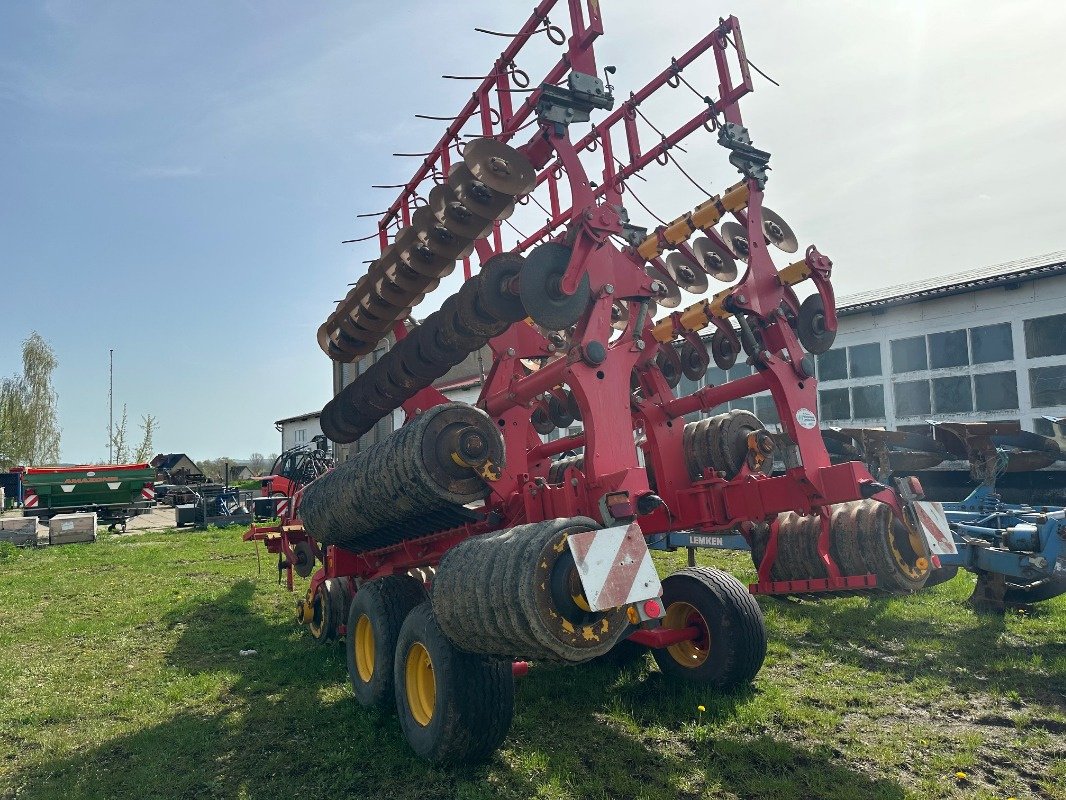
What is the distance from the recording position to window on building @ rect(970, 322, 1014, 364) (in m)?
14.5

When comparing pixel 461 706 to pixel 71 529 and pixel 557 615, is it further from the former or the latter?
pixel 71 529

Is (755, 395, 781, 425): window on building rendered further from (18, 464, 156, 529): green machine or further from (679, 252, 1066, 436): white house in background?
(18, 464, 156, 529): green machine

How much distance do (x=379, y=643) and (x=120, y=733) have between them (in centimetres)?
202

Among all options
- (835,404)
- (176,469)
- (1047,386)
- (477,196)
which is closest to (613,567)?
(477,196)

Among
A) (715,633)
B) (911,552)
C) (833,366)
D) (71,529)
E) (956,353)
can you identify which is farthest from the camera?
(71,529)

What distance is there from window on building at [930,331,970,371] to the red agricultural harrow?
31.5 ft

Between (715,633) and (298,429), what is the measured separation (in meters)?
43.5

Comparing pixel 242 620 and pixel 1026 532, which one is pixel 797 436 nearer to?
pixel 1026 532

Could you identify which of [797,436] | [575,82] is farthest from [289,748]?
[575,82]

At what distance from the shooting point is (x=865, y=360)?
16828 mm

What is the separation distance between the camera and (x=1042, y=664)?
6359mm

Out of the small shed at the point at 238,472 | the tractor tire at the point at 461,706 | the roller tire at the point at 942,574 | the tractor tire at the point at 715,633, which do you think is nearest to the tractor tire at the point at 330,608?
the tractor tire at the point at 461,706

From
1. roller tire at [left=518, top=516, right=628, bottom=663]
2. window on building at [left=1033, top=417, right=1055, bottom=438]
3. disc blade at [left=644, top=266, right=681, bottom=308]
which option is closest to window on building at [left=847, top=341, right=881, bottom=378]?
window on building at [left=1033, top=417, right=1055, bottom=438]

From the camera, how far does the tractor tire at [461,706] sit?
15.0 feet
